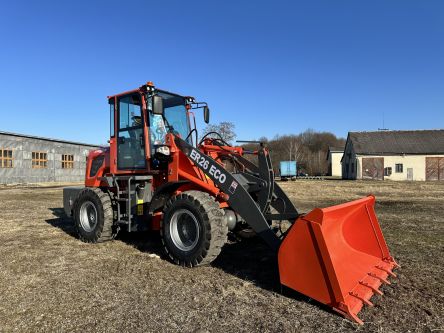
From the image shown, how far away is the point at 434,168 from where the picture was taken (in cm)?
4456

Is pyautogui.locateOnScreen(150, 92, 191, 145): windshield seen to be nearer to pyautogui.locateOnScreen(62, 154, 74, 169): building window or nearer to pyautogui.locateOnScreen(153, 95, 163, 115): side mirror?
pyautogui.locateOnScreen(153, 95, 163, 115): side mirror

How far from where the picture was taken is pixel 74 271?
5.58 m

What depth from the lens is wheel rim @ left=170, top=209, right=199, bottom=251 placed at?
5.71 m

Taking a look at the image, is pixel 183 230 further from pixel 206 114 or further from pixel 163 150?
pixel 206 114

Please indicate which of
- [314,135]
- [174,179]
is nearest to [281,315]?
[174,179]

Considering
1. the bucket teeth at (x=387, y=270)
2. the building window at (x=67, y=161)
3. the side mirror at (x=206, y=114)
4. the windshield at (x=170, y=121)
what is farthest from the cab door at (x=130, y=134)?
the building window at (x=67, y=161)

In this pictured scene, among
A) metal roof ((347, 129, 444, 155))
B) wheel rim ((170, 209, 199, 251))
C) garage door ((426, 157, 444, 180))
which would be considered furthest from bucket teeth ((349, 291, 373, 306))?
garage door ((426, 157, 444, 180))

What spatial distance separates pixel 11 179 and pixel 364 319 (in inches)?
1418

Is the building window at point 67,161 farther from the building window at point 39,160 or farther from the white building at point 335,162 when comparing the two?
the white building at point 335,162

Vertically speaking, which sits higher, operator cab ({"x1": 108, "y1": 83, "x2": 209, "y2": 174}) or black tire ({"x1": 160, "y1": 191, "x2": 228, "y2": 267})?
operator cab ({"x1": 108, "y1": 83, "x2": 209, "y2": 174})

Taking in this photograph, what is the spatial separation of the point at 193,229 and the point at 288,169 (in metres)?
42.8

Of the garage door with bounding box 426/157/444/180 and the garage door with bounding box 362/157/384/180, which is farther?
the garage door with bounding box 362/157/384/180

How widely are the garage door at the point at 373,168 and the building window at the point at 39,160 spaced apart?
1411 inches

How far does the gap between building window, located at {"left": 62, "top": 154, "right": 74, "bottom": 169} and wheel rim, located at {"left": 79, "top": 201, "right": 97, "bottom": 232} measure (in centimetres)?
3561
